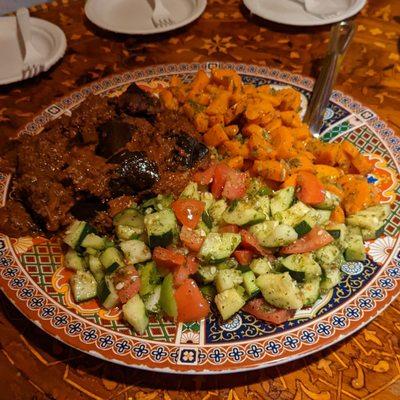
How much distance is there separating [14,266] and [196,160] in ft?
3.52

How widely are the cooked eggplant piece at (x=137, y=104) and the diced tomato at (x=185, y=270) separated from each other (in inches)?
37.7

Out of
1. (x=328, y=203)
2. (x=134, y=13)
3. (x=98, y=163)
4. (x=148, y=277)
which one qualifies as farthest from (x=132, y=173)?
(x=134, y=13)

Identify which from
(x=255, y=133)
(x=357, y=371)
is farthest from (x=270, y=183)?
(x=357, y=371)

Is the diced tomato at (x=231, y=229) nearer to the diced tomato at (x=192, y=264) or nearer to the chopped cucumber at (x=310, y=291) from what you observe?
the diced tomato at (x=192, y=264)

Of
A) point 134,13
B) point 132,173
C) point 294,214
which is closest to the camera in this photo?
point 294,214

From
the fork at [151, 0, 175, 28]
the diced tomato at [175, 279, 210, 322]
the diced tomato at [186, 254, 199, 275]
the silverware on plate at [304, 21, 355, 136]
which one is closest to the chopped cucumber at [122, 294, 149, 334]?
the diced tomato at [175, 279, 210, 322]

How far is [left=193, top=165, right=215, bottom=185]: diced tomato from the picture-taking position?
2.52 meters

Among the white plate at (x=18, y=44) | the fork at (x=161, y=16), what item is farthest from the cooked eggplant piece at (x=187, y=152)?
the fork at (x=161, y=16)

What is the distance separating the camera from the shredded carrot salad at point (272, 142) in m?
2.49

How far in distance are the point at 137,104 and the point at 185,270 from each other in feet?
3.46

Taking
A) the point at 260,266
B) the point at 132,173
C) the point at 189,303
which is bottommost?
the point at 189,303

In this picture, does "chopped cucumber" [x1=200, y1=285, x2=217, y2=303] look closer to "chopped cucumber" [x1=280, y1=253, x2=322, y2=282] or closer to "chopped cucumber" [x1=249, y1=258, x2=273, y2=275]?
"chopped cucumber" [x1=249, y1=258, x2=273, y2=275]

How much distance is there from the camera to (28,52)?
3.70 metres

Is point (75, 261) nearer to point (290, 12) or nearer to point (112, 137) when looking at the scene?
point (112, 137)
